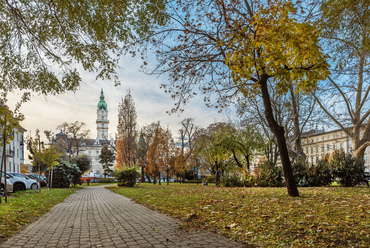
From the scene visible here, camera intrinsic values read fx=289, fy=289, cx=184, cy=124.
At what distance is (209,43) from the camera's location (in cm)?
997

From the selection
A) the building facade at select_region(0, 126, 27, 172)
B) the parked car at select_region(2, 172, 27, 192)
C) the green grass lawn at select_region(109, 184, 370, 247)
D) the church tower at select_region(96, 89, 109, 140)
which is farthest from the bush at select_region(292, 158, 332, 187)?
the church tower at select_region(96, 89, 109, 140)

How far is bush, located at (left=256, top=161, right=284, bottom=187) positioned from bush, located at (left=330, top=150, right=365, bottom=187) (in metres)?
3.13

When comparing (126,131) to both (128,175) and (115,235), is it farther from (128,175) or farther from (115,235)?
(115,235)

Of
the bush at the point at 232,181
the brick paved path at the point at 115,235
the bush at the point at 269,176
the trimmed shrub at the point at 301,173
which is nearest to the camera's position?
the brick paved path at the point at 115,235

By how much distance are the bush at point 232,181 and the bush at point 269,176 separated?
1345 millimetres

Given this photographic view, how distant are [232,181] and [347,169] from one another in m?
7.31

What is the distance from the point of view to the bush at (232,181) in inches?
781

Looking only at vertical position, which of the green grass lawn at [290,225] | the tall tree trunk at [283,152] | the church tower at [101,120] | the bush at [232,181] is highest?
the church tower at [101,120]

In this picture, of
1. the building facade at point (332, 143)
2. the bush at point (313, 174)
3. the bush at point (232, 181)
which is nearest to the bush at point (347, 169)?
the bush at point (313, 174)

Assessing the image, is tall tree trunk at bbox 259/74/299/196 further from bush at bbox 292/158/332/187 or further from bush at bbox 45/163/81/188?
bush at bbox 45/163/81/188

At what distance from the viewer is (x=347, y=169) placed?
51.0 ft

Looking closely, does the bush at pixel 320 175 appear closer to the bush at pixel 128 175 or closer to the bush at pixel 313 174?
the bush at pixel 313 174

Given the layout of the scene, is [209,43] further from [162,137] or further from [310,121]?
[162,137]

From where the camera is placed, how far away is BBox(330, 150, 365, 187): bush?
15.5m
